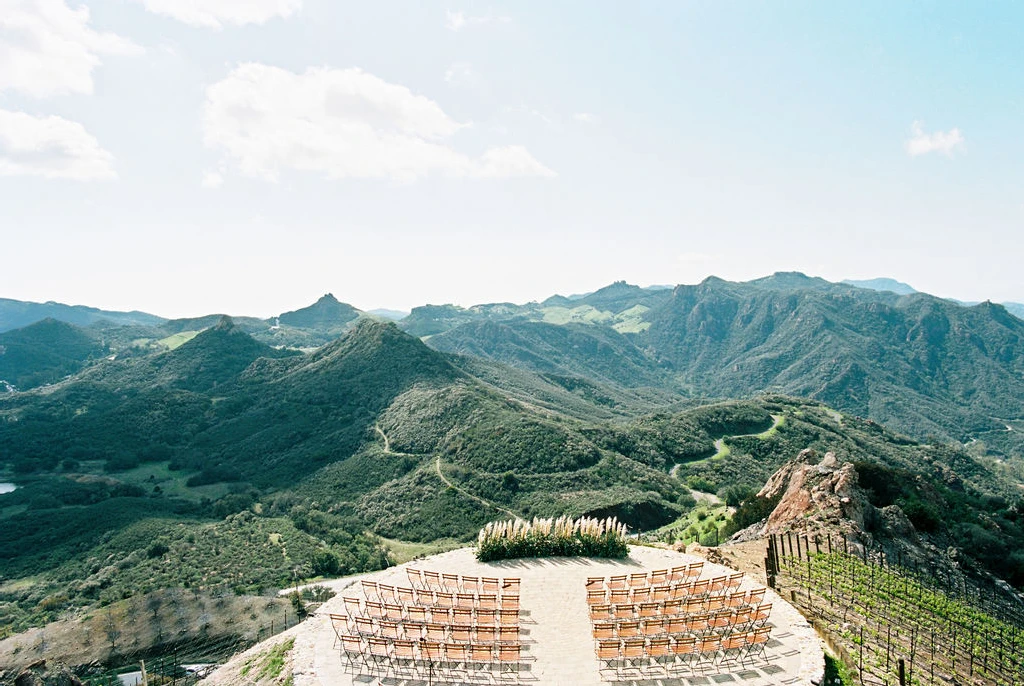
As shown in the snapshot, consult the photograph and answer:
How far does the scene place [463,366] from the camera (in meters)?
148

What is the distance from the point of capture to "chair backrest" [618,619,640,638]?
15716 millimetres

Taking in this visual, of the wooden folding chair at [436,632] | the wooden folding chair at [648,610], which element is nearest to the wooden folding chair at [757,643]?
the wooden folding chair at [648,610]

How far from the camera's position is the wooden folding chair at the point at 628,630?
15695 millimetres

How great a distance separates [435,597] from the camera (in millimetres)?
18078

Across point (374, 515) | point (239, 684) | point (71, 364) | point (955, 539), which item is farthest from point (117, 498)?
point (71, 364)

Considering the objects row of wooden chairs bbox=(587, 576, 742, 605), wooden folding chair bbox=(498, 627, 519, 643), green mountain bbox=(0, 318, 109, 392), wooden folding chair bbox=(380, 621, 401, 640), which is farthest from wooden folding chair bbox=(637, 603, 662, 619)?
green mountain bbox=(0, 318, 109, 392)

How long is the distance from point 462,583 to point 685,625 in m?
7.03

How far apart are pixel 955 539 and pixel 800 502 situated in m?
8.11

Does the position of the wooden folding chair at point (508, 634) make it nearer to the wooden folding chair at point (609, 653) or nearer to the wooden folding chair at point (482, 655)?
the wooden folding chair at point (482, 655)

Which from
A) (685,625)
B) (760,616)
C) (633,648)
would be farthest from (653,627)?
(760,616)

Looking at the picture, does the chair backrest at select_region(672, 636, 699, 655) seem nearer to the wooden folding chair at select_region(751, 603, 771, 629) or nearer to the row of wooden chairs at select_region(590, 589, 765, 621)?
the row of wooden chairs at select_region(590, 589, 765, 621)

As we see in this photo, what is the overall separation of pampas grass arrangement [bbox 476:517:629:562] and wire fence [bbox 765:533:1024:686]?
5.62 m

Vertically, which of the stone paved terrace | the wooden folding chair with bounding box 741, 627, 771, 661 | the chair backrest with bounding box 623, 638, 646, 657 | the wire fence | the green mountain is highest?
the green mountain

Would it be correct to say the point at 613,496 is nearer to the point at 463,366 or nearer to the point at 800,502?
the point at 800,502
